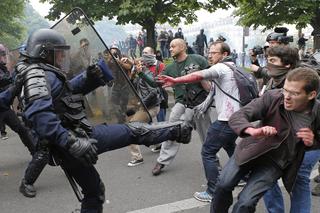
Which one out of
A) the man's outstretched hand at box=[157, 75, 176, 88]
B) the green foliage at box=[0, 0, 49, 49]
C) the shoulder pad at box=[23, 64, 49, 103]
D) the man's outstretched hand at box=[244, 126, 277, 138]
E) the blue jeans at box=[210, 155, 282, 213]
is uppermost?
the shoulder pad at box=[23, 64, 49, 103]

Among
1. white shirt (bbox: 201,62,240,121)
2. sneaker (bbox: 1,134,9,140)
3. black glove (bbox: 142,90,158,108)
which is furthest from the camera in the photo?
sneaker (bbox: 1,134,9,140)

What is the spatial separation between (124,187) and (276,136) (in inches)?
95.6

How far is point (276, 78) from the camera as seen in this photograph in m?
3.33

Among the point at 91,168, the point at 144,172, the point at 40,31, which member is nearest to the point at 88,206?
the point at 91,168

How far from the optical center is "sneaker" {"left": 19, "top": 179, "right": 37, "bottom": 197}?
4611 millimetres

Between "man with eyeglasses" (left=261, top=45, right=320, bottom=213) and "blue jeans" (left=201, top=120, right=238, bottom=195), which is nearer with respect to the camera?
"man with eyeglasses" (left=261, top=45, right=320, bottom=213)

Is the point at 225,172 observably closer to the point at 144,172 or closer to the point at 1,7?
the point at 144,172

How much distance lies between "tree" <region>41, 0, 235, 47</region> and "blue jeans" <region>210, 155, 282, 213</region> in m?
9.55

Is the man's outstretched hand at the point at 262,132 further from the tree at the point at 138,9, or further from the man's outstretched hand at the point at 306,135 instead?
the tree at the point at 138,9

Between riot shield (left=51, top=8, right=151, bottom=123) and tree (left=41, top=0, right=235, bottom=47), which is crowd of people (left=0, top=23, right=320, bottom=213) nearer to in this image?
riot shield (left=51, top=8, right=151, bottom=123)

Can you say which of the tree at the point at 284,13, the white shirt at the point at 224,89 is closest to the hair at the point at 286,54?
the white shirt at the point at 224,89

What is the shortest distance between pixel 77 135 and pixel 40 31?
2.69 feet

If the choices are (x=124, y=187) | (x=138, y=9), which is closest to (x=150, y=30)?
(x=138, y=9)

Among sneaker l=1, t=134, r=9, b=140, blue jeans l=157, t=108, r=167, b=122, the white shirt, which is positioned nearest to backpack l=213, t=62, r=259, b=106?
the white shirt
